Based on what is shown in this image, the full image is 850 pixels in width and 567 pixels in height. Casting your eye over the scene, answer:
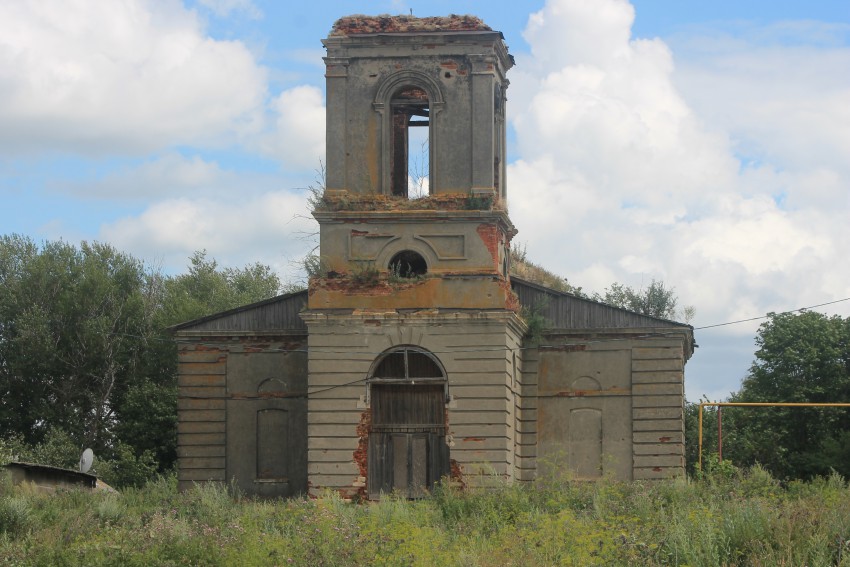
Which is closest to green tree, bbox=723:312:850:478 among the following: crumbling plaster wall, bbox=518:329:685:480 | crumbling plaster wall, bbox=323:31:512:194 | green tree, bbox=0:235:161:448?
crumbling plaster wall, bbox=518:329:685:480

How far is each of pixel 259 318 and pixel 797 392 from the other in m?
18.4

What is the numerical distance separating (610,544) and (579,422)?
1446 centimetres

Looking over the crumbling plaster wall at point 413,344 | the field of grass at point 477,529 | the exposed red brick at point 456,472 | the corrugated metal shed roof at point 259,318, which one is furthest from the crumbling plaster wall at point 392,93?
the field of grass at point 477,529

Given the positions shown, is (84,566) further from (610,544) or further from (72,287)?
(72,287)

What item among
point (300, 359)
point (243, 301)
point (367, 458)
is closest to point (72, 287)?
point (243, 301)

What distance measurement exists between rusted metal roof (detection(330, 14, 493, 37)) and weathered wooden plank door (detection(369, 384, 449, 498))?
7462mm

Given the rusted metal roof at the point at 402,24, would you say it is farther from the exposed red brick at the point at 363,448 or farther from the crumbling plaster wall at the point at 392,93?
the exposed red brick at the point at 363,448

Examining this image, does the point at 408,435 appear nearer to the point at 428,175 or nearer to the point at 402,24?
the point at 428,175

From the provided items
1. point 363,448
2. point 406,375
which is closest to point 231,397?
point 363,448

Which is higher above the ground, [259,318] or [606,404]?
[259,318]

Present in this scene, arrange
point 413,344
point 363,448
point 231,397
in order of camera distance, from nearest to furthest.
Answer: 1. point 363,448
2. point 413,344
3. point 231,397

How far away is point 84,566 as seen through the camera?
57.3 ft

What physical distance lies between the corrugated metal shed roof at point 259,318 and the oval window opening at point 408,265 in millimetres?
3022

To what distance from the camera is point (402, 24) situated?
28.6m
